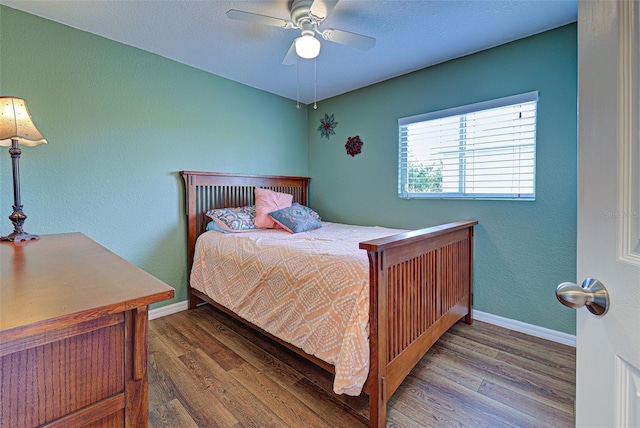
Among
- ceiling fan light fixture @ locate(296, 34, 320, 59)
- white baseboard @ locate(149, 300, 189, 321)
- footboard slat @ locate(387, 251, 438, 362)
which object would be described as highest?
ceiling fan light fixture @ locate(296, 34, 320, 59)

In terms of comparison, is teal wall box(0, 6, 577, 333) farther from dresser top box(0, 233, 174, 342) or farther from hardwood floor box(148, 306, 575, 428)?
dresser top box(0, 233, 174, 342)

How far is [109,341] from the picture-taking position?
2.26ft

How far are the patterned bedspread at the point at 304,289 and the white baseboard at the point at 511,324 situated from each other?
386 millimetres

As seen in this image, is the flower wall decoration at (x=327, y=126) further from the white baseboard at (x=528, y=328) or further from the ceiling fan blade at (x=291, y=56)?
the white baseboard at (x=528, y=328)

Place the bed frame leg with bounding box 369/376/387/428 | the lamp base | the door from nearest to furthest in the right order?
the door, the bed frame leg with bounding box 369/376/387/428, the lamp base

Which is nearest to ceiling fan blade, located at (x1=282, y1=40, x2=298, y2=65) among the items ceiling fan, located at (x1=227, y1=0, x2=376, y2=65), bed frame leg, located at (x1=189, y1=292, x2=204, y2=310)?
ceiling fan, located at (x1=227, y1=0, x2=376, y2=65)

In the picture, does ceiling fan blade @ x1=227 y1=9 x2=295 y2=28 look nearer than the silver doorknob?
No

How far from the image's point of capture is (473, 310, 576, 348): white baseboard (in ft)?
6.60

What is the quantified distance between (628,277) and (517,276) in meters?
2.11

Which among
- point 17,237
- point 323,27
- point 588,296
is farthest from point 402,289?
point 17,237

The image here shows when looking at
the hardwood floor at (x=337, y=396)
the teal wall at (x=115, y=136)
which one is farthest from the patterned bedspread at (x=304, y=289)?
the teal wall at (x=115, y=136)

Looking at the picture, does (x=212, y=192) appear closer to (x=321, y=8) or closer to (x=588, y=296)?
(x=321, y=8)

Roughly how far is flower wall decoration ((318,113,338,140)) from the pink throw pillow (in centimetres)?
107

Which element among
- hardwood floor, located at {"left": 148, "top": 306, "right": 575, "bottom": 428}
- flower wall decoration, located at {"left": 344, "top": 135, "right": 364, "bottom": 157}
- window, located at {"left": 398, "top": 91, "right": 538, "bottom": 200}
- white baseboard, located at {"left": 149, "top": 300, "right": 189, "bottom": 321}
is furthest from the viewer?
flower wall decoration, located at {"left": 344, "top": 135, "right": 364, "bottom": 157}
